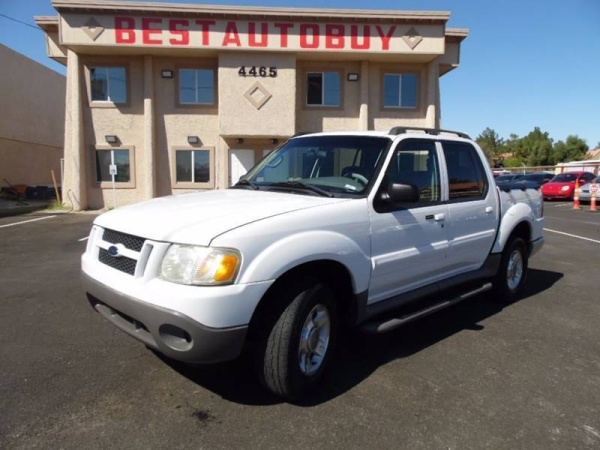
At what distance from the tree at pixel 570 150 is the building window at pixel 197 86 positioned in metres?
66.2

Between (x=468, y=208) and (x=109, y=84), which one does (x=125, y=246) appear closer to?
(x=468, y=208)

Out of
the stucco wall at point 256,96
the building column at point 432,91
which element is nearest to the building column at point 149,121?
the stucco wall at point 256,96

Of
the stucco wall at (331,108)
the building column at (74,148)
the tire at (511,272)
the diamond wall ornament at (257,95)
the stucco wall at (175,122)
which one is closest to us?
the tire at (511,272)

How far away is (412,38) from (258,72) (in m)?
5.77

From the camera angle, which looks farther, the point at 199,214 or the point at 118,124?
the point at 118,124

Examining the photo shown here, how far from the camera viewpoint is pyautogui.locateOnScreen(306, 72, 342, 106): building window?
18250 millimetres

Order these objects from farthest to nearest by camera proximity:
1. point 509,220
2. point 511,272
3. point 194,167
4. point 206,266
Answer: point 194,167, point 511,272, point 509,220, point 206,266

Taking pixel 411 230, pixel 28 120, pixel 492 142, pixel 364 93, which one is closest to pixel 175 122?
pixel 364 93

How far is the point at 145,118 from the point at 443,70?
12213mm

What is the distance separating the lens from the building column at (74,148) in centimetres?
1730

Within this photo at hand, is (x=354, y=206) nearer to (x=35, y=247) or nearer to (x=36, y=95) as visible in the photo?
(x=35, y=247)

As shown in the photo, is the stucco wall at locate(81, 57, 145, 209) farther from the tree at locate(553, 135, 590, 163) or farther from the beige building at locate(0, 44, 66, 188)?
the tree at locate(553, 135, 590, 163)

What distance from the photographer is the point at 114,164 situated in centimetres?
1806

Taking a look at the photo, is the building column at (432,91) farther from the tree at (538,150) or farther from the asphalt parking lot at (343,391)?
the tree at (538,150)
